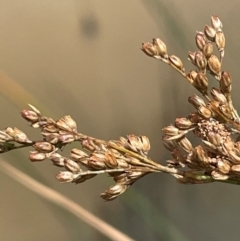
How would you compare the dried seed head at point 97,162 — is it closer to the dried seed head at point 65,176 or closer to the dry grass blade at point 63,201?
the dried seed head at point 65,176

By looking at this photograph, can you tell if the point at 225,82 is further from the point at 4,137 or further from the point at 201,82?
Result: the point at 4,137

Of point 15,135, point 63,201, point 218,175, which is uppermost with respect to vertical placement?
point 15,135

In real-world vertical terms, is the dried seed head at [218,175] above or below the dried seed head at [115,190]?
below

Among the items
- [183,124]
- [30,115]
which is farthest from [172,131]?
[30,115]

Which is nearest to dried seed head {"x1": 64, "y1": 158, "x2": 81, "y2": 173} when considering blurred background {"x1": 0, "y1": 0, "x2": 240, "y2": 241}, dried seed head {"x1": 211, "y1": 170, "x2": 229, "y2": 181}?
dried seed head {"x1": 211, "y1": 170, "x2": 229, "y2": 181}

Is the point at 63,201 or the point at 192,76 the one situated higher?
the point at 192,76

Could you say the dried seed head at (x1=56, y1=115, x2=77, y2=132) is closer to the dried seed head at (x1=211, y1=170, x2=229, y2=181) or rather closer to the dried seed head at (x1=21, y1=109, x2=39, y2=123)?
the dried seed head at (x1=21, y1=109, x2=39, y2=123)

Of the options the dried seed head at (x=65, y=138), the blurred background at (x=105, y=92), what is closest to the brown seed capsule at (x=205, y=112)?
the dried seed head at (x=65, y=138)

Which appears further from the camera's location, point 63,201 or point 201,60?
point 63,201
